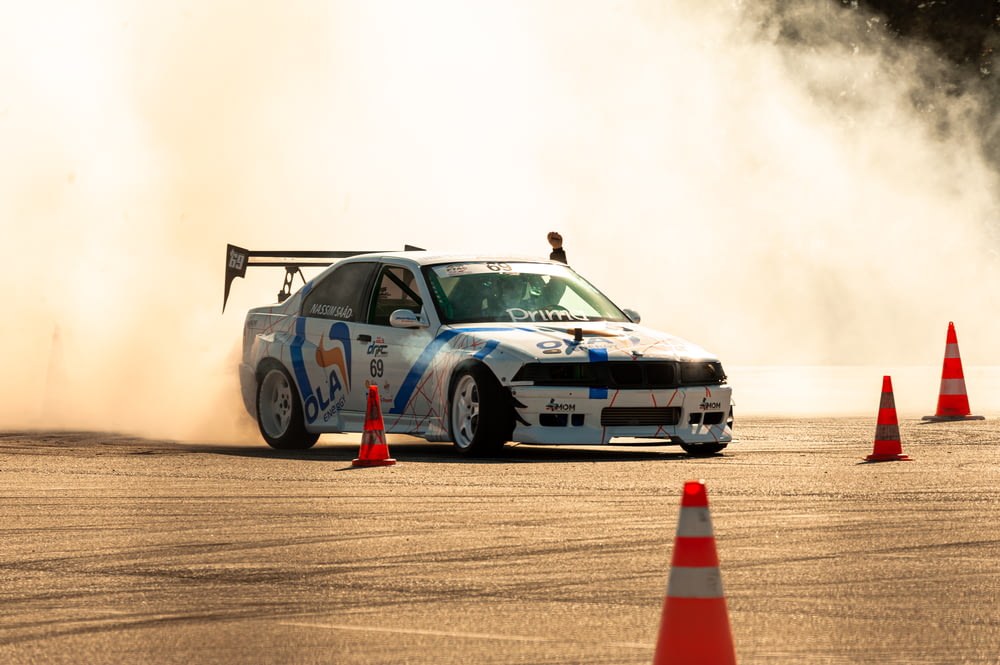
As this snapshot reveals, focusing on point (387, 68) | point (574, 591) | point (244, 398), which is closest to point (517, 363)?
point (244, 398)

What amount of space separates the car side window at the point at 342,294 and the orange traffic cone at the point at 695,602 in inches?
354

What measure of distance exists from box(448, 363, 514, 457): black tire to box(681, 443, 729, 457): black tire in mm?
1287

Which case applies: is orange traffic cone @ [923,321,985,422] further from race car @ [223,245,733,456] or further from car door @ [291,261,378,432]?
car door @ [291,261,378,432]

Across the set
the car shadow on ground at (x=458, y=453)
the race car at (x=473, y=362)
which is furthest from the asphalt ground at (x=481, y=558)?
the race car at (x=473, y=362)

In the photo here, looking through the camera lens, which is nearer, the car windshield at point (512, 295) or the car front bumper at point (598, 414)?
the car front bumper at point (598, 414)

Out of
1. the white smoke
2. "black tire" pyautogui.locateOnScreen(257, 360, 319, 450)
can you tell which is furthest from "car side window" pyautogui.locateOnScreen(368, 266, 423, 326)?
the white smoke

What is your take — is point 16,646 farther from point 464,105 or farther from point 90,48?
point 464,105

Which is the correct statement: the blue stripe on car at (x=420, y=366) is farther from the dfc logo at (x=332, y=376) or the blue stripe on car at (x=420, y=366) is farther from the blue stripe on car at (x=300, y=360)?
the blue stripe on car at (x=300, y=360)

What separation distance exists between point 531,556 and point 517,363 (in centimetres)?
485

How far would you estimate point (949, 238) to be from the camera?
38.7 metres

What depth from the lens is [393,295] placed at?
14.1 meters

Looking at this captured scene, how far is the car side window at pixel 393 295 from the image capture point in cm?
1393

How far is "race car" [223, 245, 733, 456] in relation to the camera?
12.7 m

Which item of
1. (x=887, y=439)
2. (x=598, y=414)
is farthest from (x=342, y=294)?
(x=887, y=439)
